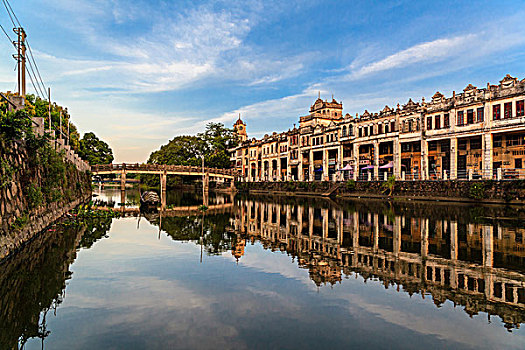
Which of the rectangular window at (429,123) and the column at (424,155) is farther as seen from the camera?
the column at (424,155)

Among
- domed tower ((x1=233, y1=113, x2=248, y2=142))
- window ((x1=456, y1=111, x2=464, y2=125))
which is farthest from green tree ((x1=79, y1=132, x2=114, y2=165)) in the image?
window ((x1=456, y1=111, x2=464, y2=125))

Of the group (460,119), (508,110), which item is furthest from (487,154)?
(460,119)

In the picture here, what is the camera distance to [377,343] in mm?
6371

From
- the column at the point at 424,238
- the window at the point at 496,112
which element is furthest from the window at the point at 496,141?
the column at the point at 424,238

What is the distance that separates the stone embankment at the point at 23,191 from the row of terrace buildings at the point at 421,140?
40.3 m

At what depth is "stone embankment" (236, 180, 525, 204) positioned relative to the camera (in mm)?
35875

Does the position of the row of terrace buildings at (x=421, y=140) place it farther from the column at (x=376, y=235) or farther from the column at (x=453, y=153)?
the column at (x=376, y=235)

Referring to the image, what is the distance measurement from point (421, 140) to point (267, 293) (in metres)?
47.4

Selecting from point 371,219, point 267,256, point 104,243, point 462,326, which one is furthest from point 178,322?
point 371,219

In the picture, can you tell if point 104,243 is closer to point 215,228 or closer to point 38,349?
point 215,228

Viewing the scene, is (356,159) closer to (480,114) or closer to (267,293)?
(480,114)

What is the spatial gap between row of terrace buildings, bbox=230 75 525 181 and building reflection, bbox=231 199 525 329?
22183mm

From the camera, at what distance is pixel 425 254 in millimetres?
13422

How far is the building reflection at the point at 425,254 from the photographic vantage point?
9.00 metres
